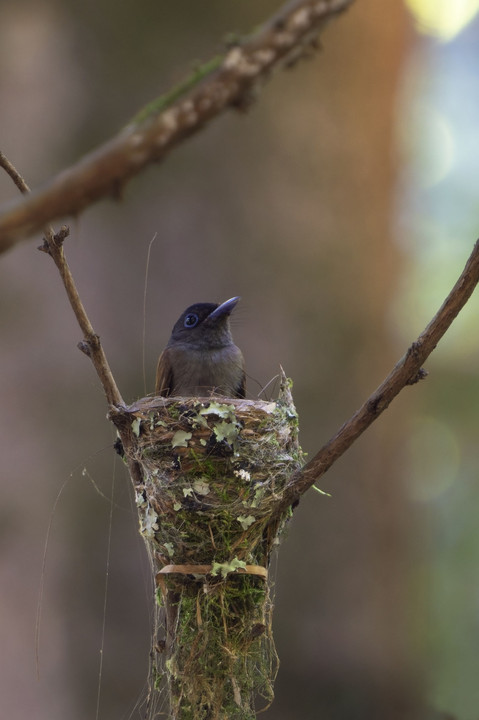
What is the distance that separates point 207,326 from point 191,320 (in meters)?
0.12

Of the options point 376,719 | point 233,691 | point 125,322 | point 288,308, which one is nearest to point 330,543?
point 376,719

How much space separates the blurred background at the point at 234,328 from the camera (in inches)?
227

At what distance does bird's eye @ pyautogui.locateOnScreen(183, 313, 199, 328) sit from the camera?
16.3ft

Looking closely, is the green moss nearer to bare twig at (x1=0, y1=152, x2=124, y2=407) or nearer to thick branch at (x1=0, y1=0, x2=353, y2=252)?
thick branch at (x1=0, y1=0, x2=353, y2=252)

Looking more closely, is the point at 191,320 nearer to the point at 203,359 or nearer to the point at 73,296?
the point at 203,359

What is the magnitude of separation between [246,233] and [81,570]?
9.21 ft

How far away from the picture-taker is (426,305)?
8.07 meters

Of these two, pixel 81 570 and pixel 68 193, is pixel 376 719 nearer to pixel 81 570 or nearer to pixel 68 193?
pixel 81 570

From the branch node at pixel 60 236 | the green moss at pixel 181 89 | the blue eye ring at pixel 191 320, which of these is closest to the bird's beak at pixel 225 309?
the blue eye ring at pixel 191 320

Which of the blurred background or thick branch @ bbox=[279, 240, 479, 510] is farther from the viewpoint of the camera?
the blurred background

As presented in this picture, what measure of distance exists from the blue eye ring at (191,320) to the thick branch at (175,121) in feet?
11.8

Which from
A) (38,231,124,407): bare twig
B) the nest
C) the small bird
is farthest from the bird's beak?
(38,231,124,407): bare twig

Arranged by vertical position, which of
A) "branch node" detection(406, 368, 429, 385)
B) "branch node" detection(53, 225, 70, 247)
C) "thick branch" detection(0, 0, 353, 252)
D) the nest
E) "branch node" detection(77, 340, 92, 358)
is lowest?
the nest

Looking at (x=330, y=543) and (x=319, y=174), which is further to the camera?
(x=319, y=174)
